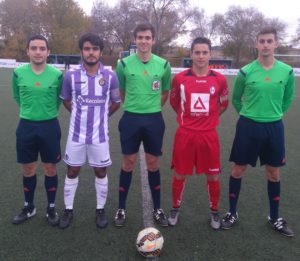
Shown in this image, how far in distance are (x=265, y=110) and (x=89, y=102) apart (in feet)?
5.73

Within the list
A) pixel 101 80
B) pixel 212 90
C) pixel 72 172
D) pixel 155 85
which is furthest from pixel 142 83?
pixel 72 172

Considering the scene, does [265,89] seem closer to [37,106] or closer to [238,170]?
[238,170]

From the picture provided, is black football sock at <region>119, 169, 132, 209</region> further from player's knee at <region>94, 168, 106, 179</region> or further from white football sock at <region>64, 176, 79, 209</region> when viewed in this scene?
white football sock at <region>64, 176, 79, 209</region>

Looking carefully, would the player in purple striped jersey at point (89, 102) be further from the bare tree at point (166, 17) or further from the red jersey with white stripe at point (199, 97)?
the bare tree at point (166, 17)

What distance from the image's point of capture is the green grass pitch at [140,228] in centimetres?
307

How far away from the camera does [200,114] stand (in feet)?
11.1

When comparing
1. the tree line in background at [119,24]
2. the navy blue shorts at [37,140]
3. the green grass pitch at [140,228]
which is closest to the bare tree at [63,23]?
the tree line in background at [119,24]

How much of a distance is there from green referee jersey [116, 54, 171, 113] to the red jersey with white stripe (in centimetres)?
21

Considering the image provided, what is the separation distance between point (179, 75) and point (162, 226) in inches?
63.6

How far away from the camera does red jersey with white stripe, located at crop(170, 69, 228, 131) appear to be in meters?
3.35

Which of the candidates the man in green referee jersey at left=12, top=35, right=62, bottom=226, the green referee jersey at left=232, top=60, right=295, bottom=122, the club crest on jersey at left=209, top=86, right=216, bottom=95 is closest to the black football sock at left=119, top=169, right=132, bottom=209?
the man in green referee jersey at left=12, top=35, right=62, bottom=226

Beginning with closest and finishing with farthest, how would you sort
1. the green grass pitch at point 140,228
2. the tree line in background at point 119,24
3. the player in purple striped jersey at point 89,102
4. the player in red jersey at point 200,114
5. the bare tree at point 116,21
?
the green grass pitch at point 140,228 → the player in purple striped jersey at point 89,102 → the player in red jersey at point 200,114 → the tree line in background at point 119,24 → the bare tree at point 116,21

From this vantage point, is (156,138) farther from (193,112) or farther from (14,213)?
(14,213)

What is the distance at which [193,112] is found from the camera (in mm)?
3400
